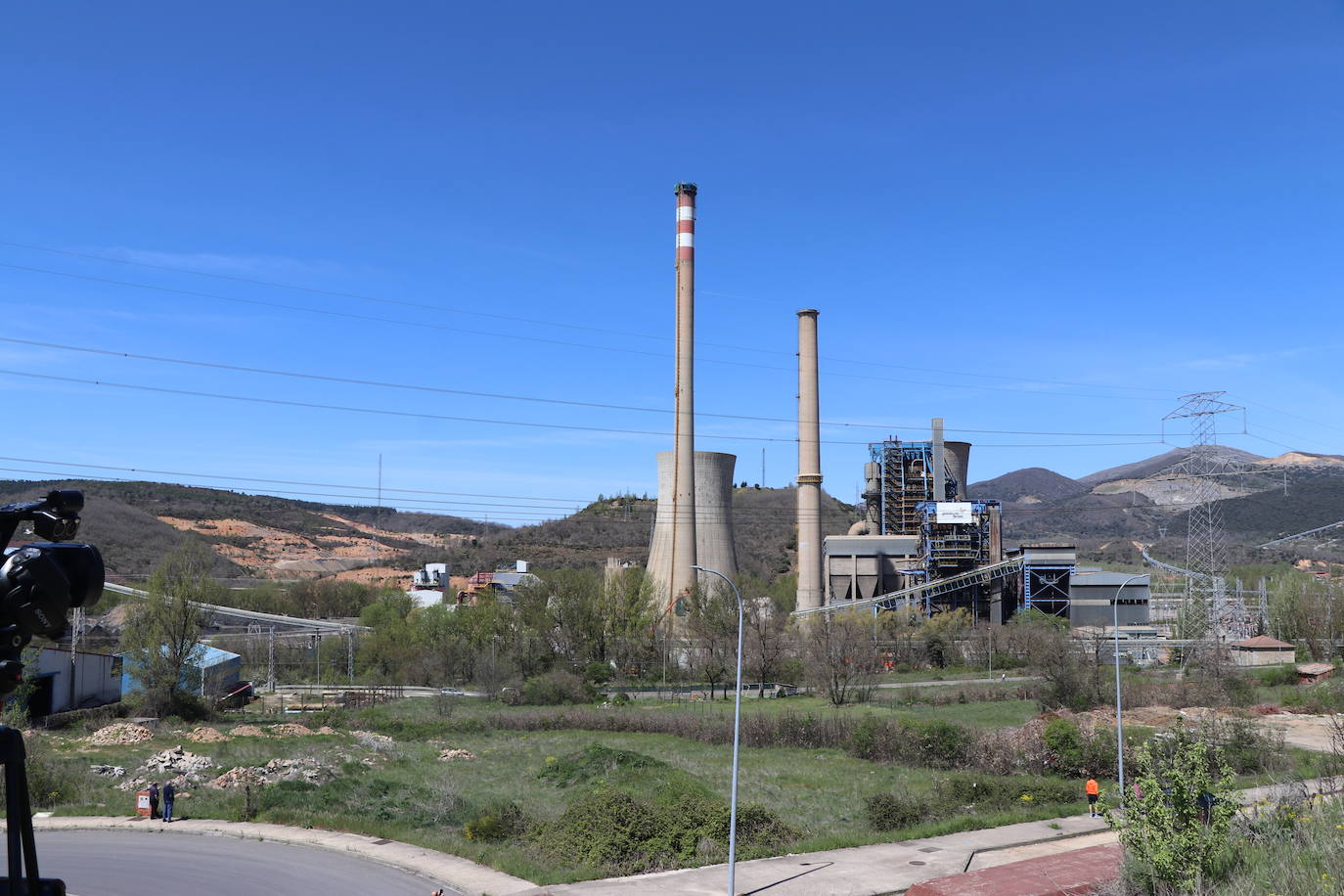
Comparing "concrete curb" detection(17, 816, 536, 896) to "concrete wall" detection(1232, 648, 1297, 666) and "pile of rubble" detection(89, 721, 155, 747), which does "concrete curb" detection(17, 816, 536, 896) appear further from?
"concrete wall" detection(1232, 648, 1297, 666)

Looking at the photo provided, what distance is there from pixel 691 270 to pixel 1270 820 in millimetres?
55030

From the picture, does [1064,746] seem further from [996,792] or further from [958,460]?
[958,460]

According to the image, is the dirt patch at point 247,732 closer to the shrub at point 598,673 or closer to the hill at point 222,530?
the shrub at point 598,673

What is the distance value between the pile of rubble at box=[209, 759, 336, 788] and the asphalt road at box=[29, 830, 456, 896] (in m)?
5.40

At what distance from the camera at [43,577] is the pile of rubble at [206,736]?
34922 millimetres

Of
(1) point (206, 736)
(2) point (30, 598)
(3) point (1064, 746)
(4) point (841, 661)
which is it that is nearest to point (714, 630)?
(4) point (841, 661)

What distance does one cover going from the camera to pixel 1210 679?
45125mm

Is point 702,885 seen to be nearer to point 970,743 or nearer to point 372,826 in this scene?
point 372,826

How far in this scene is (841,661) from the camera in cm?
5022

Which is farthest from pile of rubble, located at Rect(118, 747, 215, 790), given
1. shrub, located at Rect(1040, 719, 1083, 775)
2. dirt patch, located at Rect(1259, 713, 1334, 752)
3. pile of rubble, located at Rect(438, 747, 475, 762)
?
dirt patch, located at Rect(1259, 713, 1334, 752)

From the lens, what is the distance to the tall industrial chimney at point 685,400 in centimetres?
6506

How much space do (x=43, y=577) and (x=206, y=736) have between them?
36.8 m

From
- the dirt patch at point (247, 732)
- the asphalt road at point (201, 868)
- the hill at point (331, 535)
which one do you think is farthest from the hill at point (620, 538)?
the asphalt road at point (201, 868)

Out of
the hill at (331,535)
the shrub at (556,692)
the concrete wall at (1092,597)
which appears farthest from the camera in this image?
the hill at (331,535)
